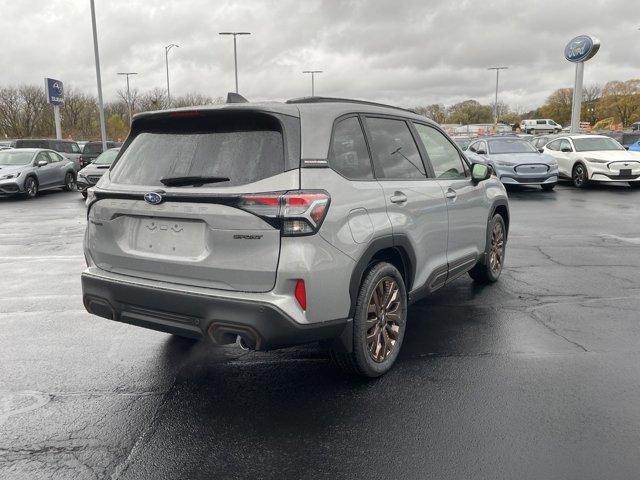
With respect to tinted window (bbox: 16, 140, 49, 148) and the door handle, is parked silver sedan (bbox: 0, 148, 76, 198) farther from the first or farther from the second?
the door handle

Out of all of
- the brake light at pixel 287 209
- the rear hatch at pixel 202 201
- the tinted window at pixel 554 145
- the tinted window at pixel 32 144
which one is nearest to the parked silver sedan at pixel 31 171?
the tinted window at pixel 32 144

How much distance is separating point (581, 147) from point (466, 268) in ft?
49.6

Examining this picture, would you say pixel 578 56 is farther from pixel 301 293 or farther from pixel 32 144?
pixel 301 293

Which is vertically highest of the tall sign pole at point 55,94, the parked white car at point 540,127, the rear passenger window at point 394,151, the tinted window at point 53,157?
the tall sign pole at point 55,94

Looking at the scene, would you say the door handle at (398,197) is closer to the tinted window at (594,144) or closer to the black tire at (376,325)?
the black tire at (376,325)

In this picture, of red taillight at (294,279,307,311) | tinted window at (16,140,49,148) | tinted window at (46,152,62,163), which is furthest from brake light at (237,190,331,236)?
tinted window at (16,140,49,148)

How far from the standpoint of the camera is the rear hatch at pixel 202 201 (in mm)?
3131

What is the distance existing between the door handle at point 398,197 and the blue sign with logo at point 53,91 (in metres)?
37.5

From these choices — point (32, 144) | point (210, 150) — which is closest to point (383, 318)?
point (210, 150)

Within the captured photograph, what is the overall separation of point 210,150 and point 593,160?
1659 cm

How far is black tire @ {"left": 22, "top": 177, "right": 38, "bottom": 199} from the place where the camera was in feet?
57.5

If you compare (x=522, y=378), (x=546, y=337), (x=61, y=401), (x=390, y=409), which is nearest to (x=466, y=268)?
(x=546, y=337)

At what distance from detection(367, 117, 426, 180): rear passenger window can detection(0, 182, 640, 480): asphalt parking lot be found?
136 cm

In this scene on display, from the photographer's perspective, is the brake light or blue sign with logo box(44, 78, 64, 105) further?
blue sign with logo box(44, 78, 64, 105)
